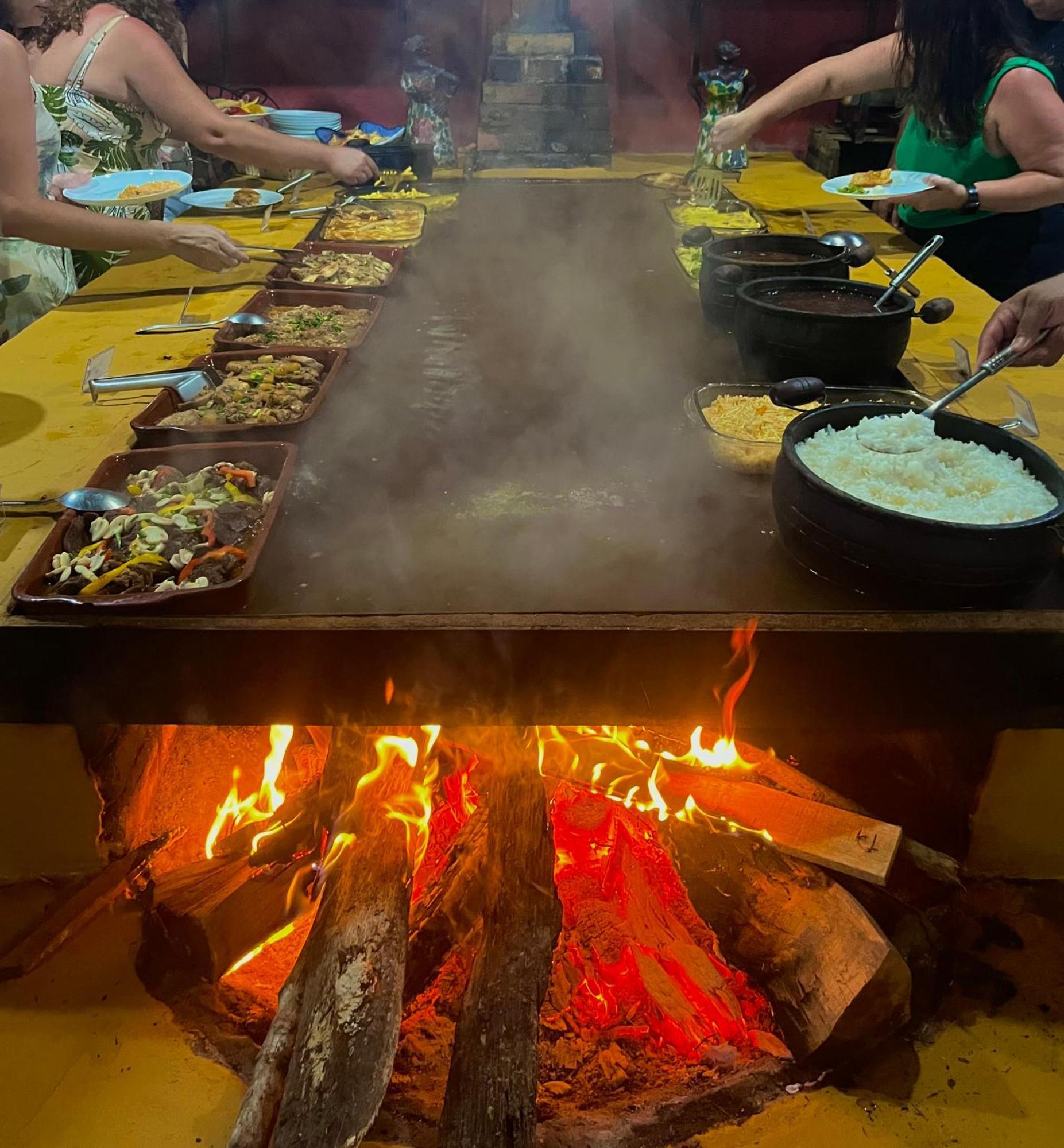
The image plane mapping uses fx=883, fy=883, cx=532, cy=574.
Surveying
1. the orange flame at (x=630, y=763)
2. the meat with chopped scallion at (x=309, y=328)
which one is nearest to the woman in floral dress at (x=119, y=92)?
the meat with chopped scallion at (x=309, y=328)

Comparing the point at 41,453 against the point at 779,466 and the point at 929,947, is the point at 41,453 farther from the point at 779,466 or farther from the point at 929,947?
the point at 929,947

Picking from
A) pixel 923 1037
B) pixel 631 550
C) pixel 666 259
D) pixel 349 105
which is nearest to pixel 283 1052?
pixel 631 550

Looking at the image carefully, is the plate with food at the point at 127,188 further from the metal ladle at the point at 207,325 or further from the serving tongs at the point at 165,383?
the serving tongs at the point at 165,383

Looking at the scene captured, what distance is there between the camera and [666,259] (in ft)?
12.3

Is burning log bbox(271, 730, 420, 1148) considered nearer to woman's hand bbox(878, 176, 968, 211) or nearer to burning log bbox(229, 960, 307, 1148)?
burning log bbox(229, 960, 307, 1148)

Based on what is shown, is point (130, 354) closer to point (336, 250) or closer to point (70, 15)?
point (336, 250)

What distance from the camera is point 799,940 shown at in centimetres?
185

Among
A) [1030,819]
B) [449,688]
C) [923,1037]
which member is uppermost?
[449,688]

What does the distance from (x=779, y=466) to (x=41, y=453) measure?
1793 mm

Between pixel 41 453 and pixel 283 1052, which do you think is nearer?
pixel 283 1052

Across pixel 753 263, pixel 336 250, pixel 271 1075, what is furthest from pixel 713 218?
pixel 271 1075

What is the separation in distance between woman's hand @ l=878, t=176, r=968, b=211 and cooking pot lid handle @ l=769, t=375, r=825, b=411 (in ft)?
6.07

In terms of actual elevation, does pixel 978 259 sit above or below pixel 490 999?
above

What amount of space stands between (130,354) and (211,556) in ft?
4.92
